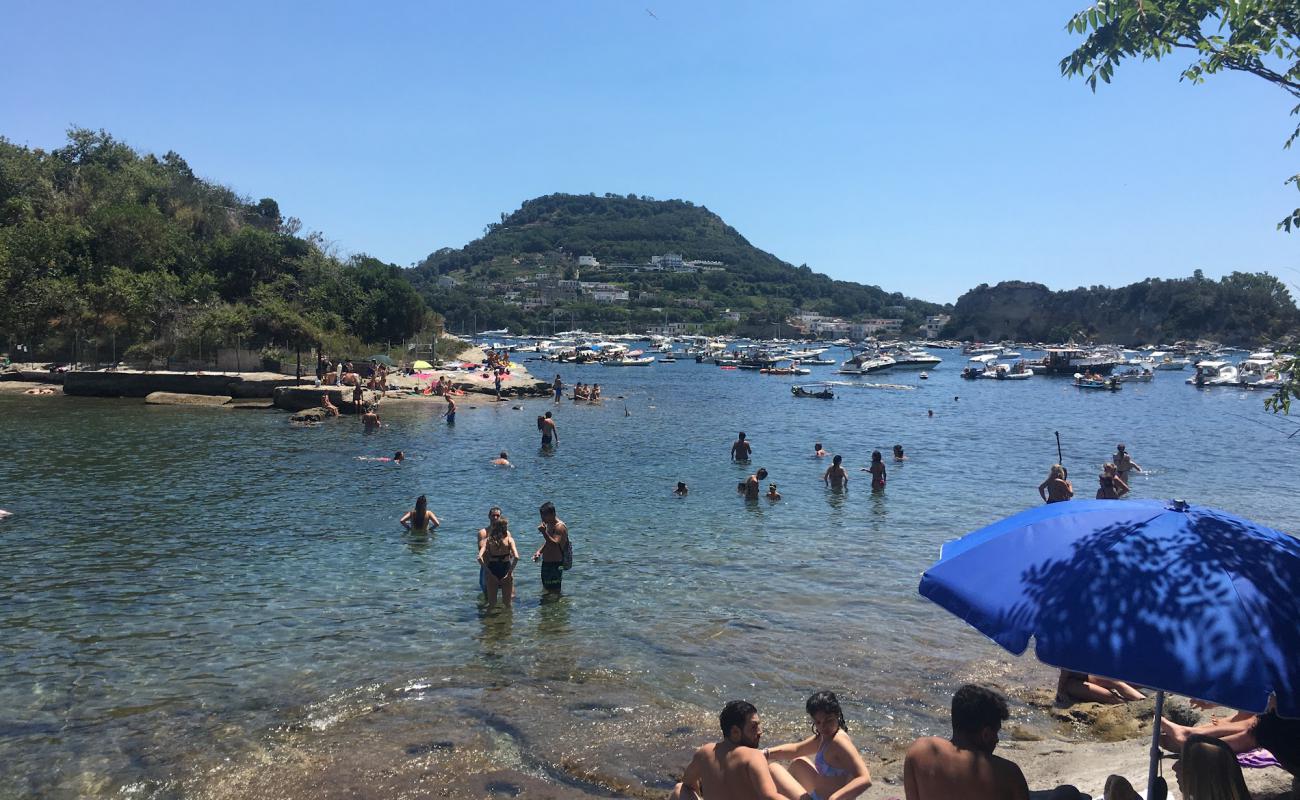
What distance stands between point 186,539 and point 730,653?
10378mm

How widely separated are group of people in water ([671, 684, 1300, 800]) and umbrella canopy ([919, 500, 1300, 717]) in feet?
1.79

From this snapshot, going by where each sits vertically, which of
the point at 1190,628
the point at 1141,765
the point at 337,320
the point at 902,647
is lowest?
the point at 902,647

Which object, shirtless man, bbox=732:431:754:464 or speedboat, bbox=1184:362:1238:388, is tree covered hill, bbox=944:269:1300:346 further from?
shirtless man, bbox=732:431:754:464

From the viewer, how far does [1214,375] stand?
75062mm

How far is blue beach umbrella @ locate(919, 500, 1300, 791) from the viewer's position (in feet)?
11.9

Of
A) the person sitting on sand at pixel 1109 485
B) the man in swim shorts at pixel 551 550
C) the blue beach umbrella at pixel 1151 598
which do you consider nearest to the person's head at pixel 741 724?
the blue beach umbrella at pixel 1151 598

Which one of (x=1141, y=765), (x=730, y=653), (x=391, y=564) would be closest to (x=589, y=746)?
(x=730, y=653)

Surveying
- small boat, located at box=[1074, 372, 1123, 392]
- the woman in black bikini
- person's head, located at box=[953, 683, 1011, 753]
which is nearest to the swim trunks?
the woman in black bikini

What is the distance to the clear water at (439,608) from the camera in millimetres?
7215

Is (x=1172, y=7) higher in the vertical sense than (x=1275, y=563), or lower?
higher

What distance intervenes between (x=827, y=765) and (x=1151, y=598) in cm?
237

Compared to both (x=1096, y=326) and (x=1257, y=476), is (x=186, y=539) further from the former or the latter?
(x=1096, y=326)

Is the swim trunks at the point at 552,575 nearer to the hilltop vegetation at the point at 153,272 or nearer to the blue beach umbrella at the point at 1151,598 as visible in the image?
the blue beach umbrella at the point at 1151,598

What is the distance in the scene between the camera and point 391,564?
42.7 ft
